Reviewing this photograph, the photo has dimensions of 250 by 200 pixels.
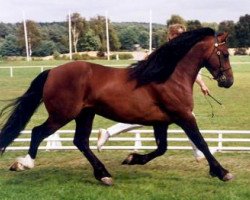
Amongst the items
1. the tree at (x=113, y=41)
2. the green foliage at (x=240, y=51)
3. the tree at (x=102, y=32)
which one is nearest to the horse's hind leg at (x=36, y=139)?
the tree at (x=102, y=32)

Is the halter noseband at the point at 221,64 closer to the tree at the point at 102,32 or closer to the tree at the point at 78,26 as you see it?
the tree at the point at 102,32

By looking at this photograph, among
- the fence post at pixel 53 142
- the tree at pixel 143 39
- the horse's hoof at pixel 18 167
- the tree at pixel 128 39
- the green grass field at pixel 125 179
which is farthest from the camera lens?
the tree at pixel 128 39

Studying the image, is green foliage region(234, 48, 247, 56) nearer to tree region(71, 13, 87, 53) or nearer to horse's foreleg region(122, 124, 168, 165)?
tree region(71, 13, 87, 53)

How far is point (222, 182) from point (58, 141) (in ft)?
12.2

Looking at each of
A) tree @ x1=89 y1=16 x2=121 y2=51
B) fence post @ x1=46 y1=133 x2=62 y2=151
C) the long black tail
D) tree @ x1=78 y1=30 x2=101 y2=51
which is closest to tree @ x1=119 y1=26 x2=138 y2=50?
tree @ x1=89 y1=16 x2=121 y2=51

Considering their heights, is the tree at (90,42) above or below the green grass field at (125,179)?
below

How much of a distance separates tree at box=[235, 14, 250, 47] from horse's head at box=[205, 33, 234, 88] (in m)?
77.9

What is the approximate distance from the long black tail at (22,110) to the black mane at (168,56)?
A: 137 centimetres

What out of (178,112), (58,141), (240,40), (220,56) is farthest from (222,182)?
(240,40)

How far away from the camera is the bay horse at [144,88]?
21.5ft

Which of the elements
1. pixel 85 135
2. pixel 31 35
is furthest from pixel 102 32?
pixel 85 135

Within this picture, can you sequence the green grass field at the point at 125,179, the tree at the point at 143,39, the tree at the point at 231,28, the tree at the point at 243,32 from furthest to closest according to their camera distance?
the tree at the point at 143,39 → the tree at the point at 243,32 → the tree at the point at 231,28 → the green grass field at the point at 125,179

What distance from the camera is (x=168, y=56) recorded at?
6699mm

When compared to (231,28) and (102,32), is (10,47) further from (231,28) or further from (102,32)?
(231,28)
